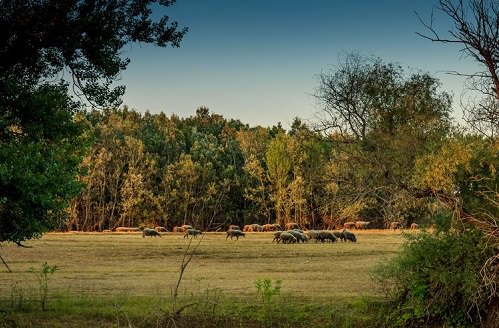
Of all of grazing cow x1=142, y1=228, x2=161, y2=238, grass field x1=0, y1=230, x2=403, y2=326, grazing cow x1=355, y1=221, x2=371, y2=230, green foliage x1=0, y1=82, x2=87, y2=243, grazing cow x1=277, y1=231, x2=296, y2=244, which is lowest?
grass field x1=0, y1=230, x2=403, y2=326

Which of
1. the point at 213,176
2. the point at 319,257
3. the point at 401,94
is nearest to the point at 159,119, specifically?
the point at 213,176

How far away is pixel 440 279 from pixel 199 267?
1976 cm

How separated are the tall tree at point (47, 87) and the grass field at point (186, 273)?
109 inches

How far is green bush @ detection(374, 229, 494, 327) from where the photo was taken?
15.5 m

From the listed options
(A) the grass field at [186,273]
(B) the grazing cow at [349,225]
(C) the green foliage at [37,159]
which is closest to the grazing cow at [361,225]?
(B) the grazing cow at [349,225]

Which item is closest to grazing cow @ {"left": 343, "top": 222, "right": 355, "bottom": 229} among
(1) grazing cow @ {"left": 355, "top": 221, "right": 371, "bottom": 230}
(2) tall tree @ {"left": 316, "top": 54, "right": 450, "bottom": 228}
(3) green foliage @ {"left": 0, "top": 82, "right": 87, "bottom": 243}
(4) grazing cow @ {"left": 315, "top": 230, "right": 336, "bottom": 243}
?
(1) grazing cow @ {"left": 355, "top": 221, "right": 371, "bottom": 230}

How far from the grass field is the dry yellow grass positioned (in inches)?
1.3

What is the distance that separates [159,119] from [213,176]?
33002 mm

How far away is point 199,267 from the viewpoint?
112 ft

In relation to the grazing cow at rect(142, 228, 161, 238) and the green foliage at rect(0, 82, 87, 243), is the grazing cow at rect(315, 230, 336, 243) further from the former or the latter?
the green foliage at rect(0, 82, 87, 243)

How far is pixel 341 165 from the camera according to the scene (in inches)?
1083

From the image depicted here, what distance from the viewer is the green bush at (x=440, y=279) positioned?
50.9 feet

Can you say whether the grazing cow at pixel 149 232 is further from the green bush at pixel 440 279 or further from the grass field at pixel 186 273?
the green bush at pixel 440 279

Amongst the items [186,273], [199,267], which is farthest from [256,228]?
[186,273]
